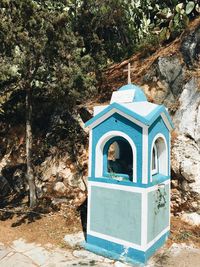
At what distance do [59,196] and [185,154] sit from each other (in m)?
5.40

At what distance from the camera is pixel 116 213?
7.87 metres

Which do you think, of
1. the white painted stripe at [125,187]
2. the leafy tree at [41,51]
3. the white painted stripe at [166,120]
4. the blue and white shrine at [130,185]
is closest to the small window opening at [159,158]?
the blue and white shrine at [130,185]

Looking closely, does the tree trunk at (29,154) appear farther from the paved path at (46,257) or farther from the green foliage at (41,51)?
the paved path at (46,257)

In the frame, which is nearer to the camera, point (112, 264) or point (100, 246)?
point (112, 264)

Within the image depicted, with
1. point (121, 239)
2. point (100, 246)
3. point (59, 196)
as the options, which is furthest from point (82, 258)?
point (59, 196)

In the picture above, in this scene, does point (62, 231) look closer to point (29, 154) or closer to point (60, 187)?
point (60, 187)

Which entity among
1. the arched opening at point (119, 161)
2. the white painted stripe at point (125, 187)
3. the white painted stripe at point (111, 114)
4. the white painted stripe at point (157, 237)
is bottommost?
the white painted stripe at point (157, 237)

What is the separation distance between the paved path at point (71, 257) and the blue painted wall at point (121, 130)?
2238 millimetres

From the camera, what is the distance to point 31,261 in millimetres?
7520

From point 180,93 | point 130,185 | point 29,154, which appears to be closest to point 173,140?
point 180,93

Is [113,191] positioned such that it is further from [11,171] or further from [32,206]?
[11,171]

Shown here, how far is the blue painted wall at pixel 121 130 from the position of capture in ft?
24.8

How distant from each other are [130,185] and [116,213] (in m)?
0.95

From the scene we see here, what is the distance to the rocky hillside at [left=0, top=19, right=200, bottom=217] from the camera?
34.5ft
